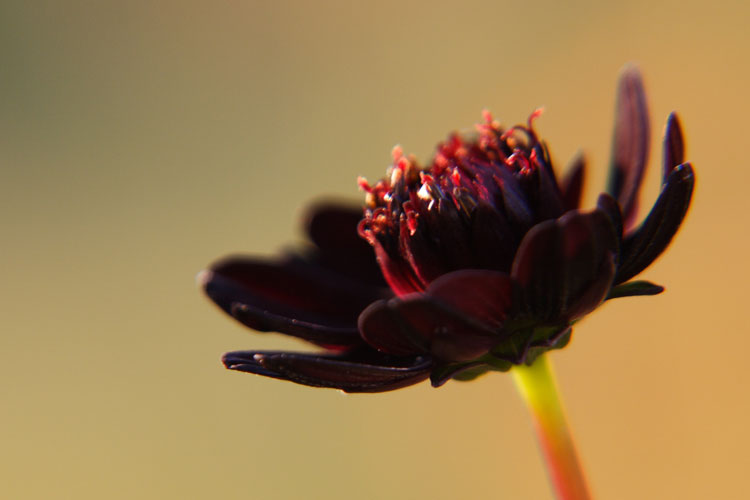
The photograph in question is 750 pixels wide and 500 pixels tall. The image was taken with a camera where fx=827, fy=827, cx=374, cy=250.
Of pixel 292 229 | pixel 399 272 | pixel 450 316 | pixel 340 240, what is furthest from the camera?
pixel 292 229

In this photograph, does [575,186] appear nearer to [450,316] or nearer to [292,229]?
[450,316]

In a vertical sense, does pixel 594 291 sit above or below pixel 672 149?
below

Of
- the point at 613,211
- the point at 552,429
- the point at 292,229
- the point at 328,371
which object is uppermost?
the point at 292,229

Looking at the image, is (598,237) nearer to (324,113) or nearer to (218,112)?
(324,113)

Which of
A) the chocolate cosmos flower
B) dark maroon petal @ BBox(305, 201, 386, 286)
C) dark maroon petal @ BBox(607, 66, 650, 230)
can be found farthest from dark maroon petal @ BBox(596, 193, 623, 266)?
dark maroon petal @ BBox(305, 201, 386, 286)

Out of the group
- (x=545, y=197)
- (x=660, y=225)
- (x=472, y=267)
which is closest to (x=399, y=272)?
(x=472, y=267)

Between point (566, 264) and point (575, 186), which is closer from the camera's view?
point (566, 264)

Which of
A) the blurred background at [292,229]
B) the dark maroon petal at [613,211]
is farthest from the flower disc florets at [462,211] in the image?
the blurred background at [292,229]

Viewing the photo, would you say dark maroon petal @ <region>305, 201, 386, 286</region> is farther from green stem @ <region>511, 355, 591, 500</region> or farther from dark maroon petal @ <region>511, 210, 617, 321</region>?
dark maroon petal @ <region>511, 210, 617, 321</region>
